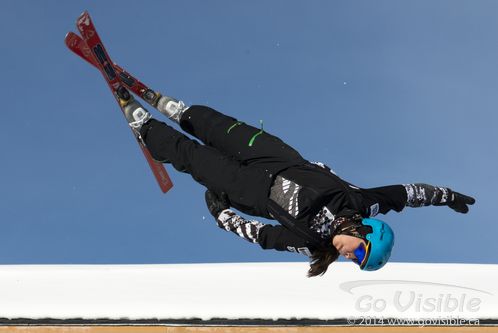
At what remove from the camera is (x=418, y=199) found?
16.9ft

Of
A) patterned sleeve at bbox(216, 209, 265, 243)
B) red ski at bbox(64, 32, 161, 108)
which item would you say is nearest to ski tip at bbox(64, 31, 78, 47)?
red ski at bbox(64, 32, 161, 108)

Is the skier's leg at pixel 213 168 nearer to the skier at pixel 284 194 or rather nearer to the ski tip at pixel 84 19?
the skier at pixel 284 194

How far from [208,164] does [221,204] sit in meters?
0.36

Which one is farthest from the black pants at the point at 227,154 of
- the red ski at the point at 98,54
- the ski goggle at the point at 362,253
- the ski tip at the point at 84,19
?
the ski tip at the point at 84,19

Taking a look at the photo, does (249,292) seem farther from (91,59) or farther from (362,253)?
(91,59)

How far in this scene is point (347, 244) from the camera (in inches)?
173

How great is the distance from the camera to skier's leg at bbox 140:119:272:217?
484 centimetres

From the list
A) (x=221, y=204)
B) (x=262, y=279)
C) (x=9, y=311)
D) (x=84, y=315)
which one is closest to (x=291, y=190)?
(x=221, y=204)

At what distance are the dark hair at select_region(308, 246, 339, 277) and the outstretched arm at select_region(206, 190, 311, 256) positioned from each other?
2.6 inches

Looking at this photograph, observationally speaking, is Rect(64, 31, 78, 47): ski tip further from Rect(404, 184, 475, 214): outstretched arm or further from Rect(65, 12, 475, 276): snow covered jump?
Rect(404, 184, 475, 214): outstretched arm

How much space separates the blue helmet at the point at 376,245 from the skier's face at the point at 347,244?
7cm

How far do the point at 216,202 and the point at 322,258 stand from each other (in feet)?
3.35

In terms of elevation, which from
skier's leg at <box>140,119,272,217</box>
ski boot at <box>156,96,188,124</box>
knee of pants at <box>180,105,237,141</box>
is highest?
ski boot at <box>156,96,188,124</box>

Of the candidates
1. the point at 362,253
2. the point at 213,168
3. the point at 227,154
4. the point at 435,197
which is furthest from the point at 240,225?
the point at 435,197
